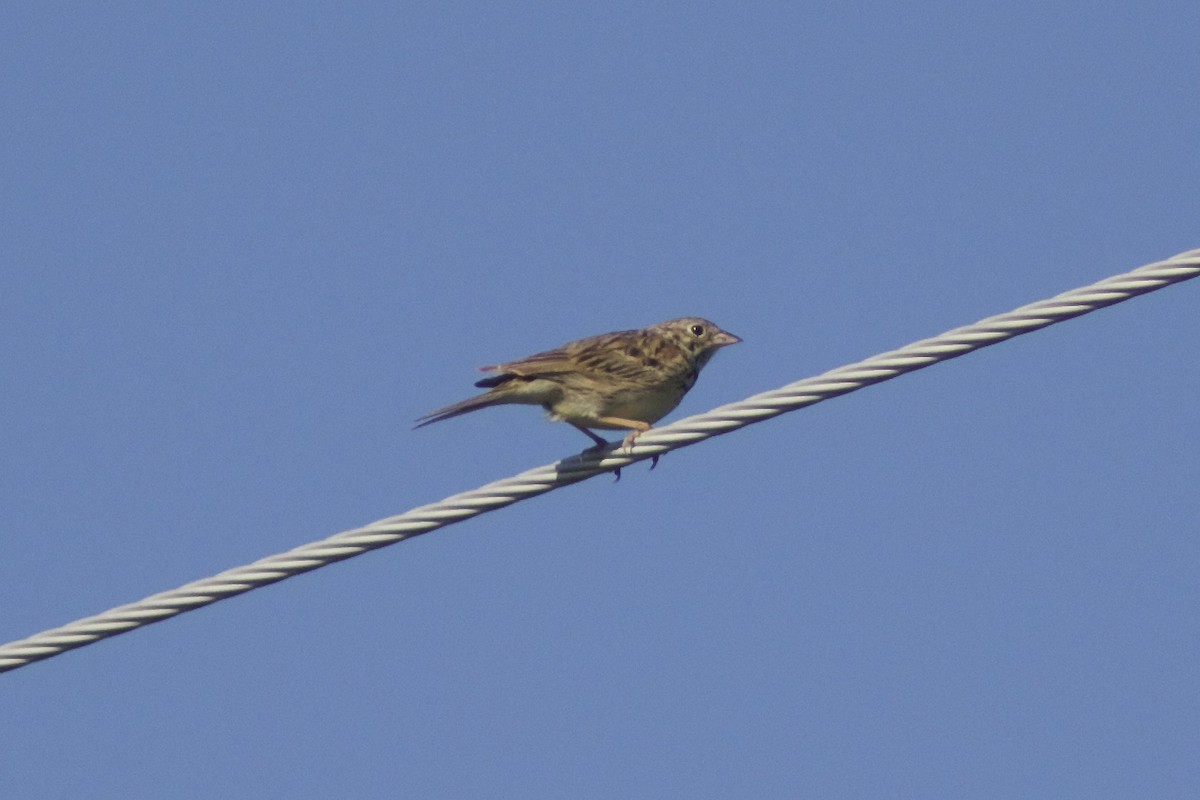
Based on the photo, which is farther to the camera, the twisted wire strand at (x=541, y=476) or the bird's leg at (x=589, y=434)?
the bird's leg at (x=589, y=434)

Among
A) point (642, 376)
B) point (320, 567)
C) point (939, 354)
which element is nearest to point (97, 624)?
point (320, 567)

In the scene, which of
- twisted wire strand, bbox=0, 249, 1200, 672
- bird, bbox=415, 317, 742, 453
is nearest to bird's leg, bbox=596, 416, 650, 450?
bird, bbox=415, 317, 742, 453

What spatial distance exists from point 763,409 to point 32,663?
2.96 m

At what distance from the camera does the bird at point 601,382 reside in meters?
10.0

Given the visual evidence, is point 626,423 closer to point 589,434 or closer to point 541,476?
point 589,434

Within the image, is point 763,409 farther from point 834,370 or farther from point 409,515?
point 409,515

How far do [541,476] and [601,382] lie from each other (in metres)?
2.50

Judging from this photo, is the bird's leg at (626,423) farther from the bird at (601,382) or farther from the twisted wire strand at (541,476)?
the twisted wire strand at (541,476)

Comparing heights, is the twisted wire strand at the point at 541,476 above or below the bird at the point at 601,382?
below

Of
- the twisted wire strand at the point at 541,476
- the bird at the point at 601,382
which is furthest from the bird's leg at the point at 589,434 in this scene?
the twisted wire strand at the point at 541,476

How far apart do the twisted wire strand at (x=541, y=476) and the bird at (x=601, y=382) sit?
7.31ft

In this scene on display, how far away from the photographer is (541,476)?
7664 mm

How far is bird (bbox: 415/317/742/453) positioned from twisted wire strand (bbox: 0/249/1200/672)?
2.23 metres

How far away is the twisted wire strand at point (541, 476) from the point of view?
6.77 metres
